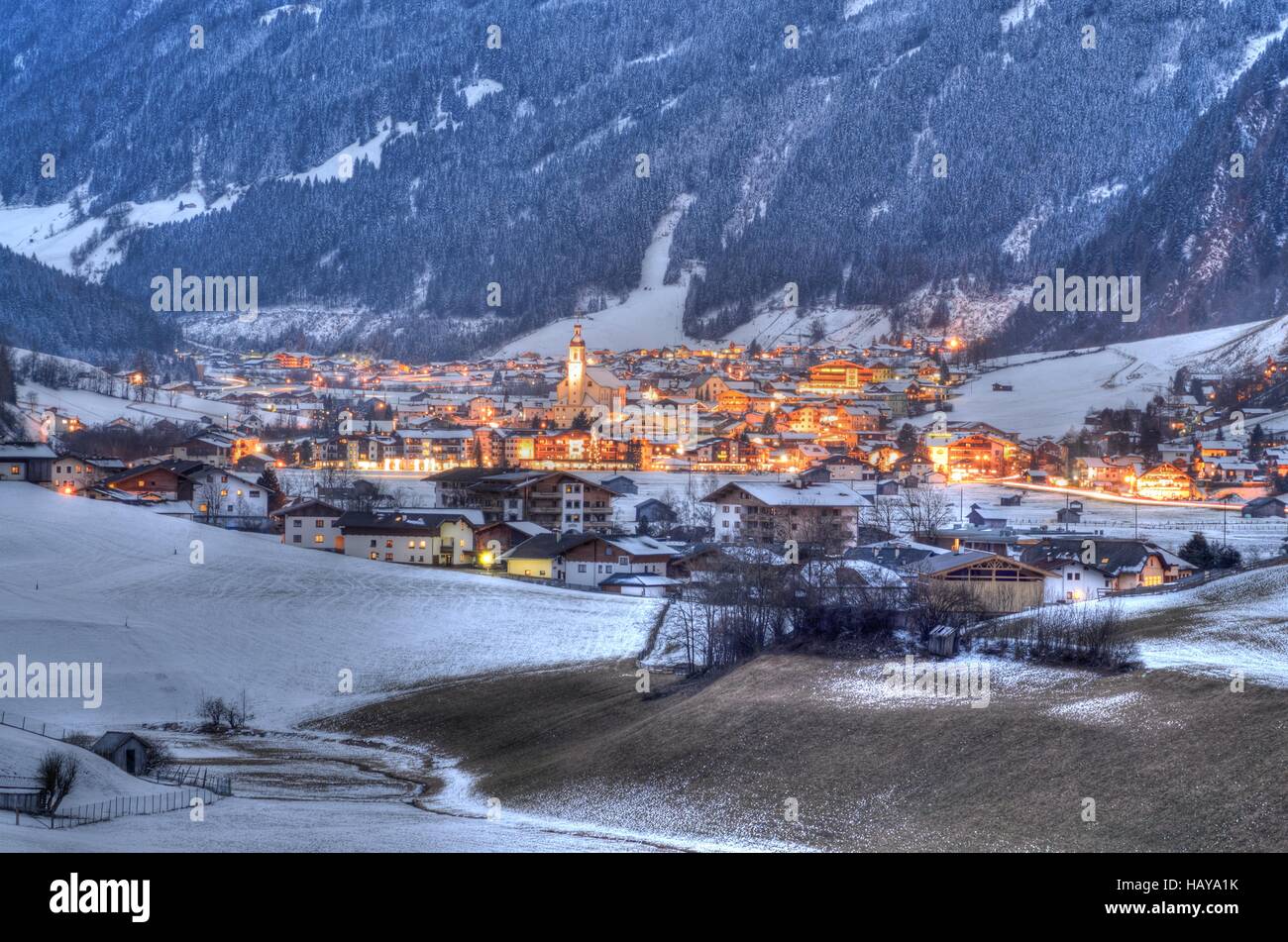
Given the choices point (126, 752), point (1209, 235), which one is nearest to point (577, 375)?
point (1209, 235)

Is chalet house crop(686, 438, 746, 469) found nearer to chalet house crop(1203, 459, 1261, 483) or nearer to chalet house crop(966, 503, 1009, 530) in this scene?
chalet house crop(1203, 459, 1261, 483)

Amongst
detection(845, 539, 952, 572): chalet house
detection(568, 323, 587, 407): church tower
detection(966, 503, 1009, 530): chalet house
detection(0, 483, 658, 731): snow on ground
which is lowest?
detection(0, 483, 658, 731): snow on ground

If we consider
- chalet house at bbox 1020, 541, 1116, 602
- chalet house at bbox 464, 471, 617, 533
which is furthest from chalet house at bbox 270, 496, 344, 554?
chalet house at bbox 1020, 541, 1116, 602

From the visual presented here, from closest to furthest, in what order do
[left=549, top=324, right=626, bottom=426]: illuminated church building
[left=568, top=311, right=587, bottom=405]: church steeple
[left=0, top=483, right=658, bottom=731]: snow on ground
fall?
1. [left=0, top=483, right=658, bottom=731]: snow on ground
2. [left=549, top=324, right=626, bottom=426]: illuminated church building
3. [left=568, top=311, right=587, bottom=405]: church steeple

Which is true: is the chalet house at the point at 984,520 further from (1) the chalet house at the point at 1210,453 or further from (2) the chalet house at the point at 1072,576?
(1) the chalet house at the point at 1210,453

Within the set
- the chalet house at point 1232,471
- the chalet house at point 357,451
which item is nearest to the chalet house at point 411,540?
the chalet house at point 357,451
